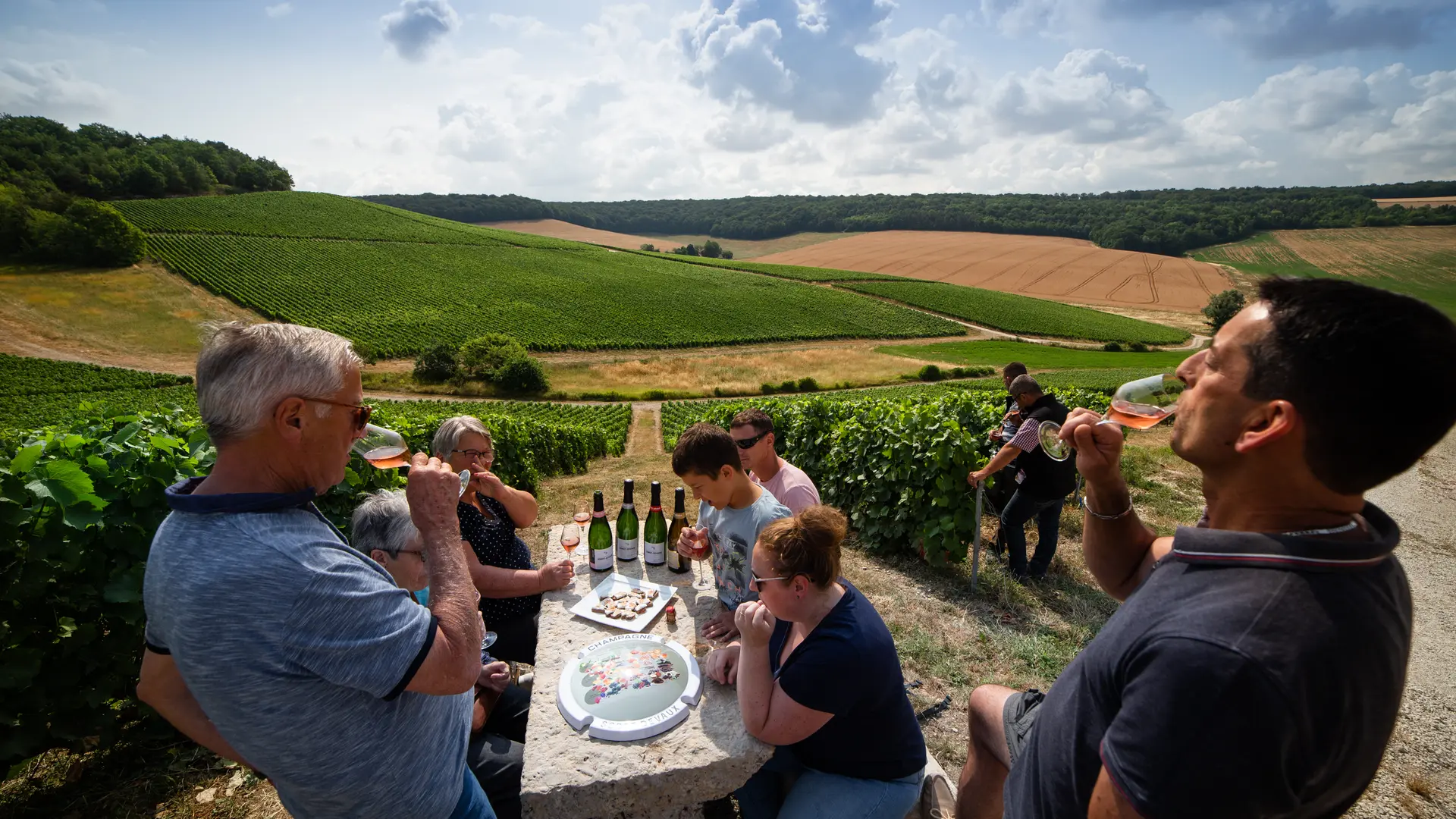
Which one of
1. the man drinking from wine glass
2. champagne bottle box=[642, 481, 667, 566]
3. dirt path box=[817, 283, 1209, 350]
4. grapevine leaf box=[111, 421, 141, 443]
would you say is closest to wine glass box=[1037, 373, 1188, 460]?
the man drinking from wine glass

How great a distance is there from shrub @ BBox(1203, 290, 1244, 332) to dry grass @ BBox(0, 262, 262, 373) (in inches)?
2696

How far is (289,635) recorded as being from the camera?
5.57 feet

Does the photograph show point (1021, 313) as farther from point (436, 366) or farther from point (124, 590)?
point (124, 590)

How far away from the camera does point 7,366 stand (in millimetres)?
30703

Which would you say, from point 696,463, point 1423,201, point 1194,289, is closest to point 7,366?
point 696,463

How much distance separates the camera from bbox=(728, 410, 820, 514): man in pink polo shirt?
437 cm

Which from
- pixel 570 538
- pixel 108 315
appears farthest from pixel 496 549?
pixel 108 315

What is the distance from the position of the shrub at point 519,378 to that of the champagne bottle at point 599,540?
3123 cm

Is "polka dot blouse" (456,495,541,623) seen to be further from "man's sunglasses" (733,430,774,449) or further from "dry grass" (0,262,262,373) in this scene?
"dry grass" (0,262,262,373)

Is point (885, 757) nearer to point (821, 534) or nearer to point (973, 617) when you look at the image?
point (821, 534)

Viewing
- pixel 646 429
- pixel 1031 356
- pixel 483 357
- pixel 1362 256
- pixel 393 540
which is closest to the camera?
pixel 393 540

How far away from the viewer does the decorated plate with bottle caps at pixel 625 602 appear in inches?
133

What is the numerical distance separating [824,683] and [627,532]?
2.03 meters

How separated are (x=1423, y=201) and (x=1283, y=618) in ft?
395
